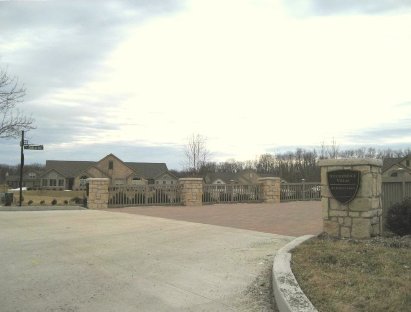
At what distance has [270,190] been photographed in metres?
22.7

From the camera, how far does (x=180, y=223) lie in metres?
13.5

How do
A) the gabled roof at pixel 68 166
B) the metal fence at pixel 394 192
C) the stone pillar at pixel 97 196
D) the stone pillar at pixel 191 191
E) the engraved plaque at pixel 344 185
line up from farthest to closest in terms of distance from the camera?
the gabled roof at pixel 68 166, the stone pillar at pixel 191 191, the stone pillar at pixel 97 196, the metal fence at pixel 394 192, the engraved plaque at pixel 344 185

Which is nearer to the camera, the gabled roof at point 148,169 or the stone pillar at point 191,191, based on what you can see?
the stone pillar at point 191,191

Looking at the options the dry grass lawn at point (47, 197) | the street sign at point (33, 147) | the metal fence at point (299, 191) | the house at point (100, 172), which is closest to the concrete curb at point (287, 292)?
the metal fence at point (299, 191)

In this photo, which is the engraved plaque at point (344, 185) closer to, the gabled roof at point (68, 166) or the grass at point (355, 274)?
the grass at point (355, 274)

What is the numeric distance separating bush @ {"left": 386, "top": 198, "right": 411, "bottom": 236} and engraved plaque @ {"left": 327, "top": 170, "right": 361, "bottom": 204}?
125 cm

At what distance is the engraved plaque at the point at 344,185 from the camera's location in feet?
30.2

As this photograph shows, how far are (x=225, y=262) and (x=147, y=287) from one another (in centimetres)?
189

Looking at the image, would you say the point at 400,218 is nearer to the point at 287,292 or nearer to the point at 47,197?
the point at 287,292

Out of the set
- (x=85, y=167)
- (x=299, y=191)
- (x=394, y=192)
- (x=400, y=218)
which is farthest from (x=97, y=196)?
(x=85, y=167)

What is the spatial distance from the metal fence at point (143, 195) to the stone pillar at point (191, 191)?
1.48ft

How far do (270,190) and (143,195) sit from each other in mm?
6451

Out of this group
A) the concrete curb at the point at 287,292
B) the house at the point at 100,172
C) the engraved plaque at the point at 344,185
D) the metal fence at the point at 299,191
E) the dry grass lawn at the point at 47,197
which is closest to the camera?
the concrete curb at the point at 287,292

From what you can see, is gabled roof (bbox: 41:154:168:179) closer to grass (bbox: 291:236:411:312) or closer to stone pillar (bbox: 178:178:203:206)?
stone pillar (bbox: 178:178:203:206)
